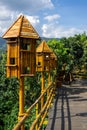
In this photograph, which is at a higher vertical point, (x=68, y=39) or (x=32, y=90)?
(x=68, y=39)

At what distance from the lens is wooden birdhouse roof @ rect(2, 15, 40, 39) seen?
8.52 meters

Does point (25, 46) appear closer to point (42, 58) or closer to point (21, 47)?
point (21, 47)

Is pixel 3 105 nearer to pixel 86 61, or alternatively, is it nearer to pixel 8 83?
pixel 8 83

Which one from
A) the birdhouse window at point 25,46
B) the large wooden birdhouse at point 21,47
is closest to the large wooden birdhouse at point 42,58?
the large wooden birdhouse at point 21,47

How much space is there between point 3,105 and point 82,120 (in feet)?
34.2

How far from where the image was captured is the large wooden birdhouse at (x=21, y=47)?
8.36 meters

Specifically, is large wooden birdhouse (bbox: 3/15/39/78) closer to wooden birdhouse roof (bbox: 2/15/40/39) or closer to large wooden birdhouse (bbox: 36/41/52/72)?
wooden birdhouse roof (bbox: 2/15/40/39)

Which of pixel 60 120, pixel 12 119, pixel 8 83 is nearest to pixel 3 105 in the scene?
pixel 8 83

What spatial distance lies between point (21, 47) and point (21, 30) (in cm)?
42

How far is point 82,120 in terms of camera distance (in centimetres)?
1269

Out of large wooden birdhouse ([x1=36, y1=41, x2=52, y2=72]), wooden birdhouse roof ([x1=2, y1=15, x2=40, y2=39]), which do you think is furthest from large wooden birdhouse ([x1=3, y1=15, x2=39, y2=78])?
large wooden birdhouse ([x1=36, y1=41, x2=52, y2=72])

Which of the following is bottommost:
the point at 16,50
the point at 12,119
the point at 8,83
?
the point at 12,119

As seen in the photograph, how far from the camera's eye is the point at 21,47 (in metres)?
8.54

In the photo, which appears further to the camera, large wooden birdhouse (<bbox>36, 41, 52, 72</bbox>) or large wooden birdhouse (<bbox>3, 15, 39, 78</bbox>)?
large wooden birdhouse (<bbox>36, 41, 52, 72</bbox>)
